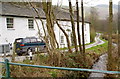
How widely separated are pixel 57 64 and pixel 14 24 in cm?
953

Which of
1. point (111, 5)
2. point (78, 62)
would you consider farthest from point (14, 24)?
point (111, 5)

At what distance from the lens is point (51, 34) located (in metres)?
7.07

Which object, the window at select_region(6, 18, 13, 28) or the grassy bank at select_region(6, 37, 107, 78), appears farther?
the window at select_region(6, 18, 13, 28)

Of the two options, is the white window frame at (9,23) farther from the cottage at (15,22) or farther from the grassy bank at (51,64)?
the grassy bank at (51,64)

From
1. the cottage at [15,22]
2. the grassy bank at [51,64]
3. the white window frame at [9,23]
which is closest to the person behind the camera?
the grassy bank at [51,64]

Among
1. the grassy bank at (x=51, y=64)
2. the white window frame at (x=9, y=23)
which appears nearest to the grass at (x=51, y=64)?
the grassy bank at (x=51, y=64)

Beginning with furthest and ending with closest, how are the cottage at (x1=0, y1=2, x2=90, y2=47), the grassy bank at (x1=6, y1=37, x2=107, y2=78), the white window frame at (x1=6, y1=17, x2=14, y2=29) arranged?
the white window frame at (x1=6, y1=17, x2=14, y2=29), the cottage at (x1=0, y1=2, x2=90, y2=47), the grassy bank at (x1=6, y1=37, x2=107, y2=78)

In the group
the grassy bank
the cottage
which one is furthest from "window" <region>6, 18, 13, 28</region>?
the grassy bank

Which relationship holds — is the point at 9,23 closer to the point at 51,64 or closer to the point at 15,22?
the point at 15,22

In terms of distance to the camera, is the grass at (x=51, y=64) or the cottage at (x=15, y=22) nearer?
the grass at (x=51, y=64)

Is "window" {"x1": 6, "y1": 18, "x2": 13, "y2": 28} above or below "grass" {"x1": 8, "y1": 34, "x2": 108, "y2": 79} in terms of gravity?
above

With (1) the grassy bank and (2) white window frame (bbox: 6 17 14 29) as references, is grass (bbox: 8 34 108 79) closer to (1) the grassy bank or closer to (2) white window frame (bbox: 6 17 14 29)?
(1) the grassy bank

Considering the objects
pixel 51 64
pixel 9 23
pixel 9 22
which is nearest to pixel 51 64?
pixel 51 64

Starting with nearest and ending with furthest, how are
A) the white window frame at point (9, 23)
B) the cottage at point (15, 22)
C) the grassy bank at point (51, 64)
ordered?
1. the grassy bank at point (51, 64)
2. the cottage at point (15, 22)
3. the white window frame at point (9, 23)
